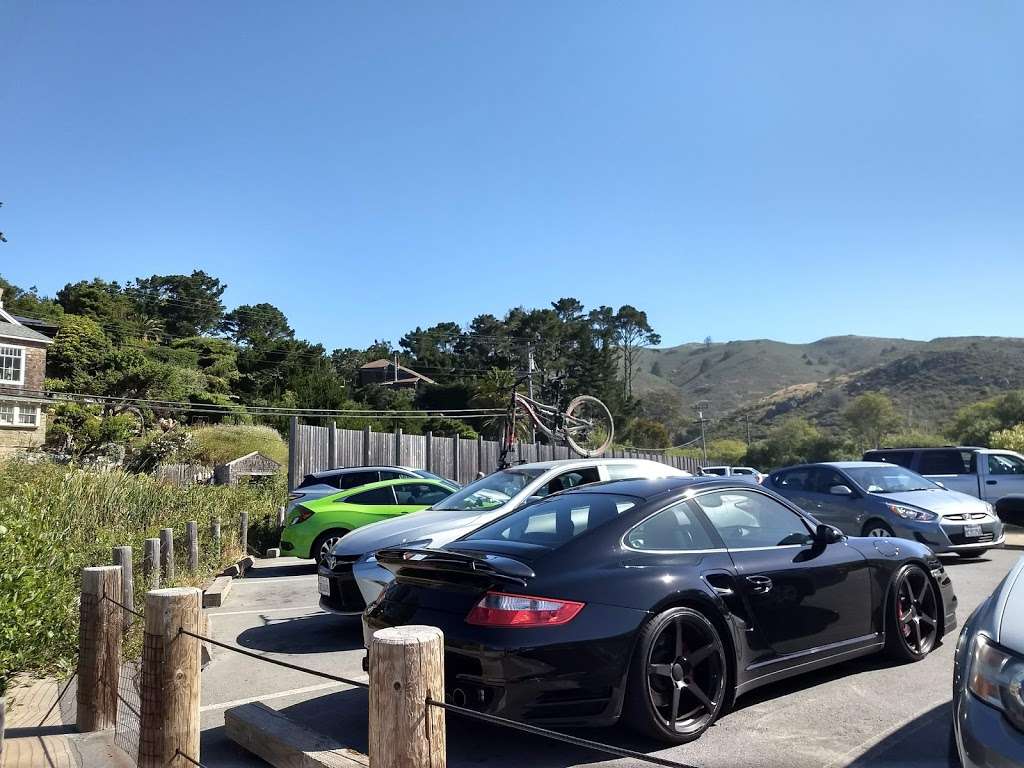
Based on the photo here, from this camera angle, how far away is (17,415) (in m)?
39.7

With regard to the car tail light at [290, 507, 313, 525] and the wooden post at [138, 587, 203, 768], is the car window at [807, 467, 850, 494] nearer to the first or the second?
the car tail light at [290, 507, 313, 525]

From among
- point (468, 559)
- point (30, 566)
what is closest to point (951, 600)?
point (468, 559)

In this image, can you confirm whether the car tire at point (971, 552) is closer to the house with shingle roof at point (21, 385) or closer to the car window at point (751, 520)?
the car window at point (751, 520)

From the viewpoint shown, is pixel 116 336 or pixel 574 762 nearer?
pixel 574 762

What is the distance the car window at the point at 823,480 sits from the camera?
12.5 meters

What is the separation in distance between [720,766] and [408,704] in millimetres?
2324

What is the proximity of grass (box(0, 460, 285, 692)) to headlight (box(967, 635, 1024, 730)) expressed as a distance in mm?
5470

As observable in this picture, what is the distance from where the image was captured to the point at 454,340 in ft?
321

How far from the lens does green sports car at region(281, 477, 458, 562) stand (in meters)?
11.9

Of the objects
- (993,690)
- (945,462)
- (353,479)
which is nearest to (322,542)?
(353,479)

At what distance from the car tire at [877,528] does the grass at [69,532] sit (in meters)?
9.45

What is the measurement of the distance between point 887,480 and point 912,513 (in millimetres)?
1117

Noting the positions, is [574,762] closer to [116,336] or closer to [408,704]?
[408,704]

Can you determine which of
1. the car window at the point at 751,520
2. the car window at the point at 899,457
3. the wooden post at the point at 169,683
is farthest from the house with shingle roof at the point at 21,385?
the car window at the point at 751,520
